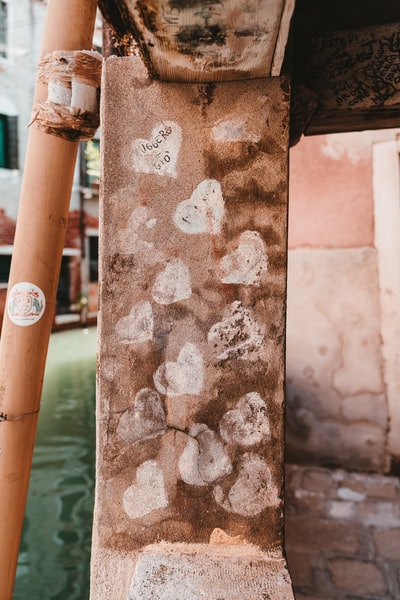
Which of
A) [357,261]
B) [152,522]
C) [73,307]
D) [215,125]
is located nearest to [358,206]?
[357,261]

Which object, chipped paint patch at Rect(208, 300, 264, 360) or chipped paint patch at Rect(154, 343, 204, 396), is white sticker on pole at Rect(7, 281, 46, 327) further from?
chipped paint patch at Rect(208, 300, 264, 360)

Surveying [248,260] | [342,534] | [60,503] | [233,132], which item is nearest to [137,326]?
[248,260]

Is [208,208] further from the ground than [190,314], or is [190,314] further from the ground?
[208,208]

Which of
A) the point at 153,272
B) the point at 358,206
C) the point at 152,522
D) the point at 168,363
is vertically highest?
the point at 358,206

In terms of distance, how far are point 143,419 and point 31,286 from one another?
55cm

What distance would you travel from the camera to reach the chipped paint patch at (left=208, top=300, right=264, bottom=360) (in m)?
1.29

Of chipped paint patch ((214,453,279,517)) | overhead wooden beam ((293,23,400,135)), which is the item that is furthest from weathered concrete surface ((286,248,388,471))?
chipped paint patch ((214,453,279,517))

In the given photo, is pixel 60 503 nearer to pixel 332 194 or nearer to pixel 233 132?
pixel 332 194

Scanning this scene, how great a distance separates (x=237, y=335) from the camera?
129 cm

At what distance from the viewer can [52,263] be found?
148 cm

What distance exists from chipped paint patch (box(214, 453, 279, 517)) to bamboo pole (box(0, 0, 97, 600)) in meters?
0.63

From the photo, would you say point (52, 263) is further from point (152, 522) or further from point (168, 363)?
point (152, 522)

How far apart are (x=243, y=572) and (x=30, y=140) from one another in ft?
4.62

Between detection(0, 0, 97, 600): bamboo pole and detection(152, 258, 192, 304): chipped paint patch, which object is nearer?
detection(152, 258, 192, 304): chipped paint patch
